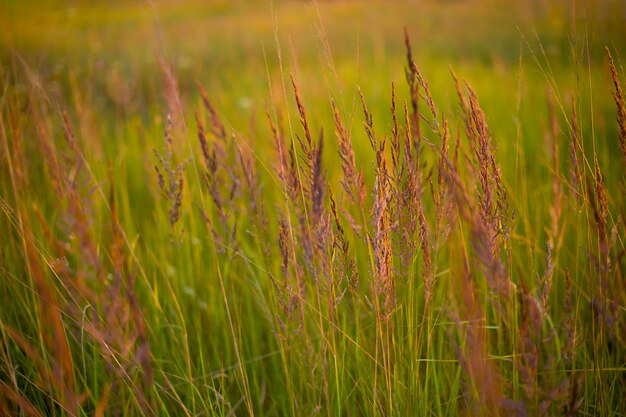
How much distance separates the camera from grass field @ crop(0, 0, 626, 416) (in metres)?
0.92

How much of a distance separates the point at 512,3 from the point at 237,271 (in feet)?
33.3

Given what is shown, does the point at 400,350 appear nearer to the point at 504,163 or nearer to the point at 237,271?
the point at 237,271

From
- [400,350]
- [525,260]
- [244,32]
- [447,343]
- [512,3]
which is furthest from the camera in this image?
[512,3]

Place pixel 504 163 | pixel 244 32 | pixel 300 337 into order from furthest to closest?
pixel 244 32
pixel 504 163
pixel 300 337

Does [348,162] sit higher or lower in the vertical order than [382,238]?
higher

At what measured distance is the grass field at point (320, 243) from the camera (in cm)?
92

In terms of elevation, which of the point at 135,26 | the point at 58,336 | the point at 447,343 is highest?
the point at 135,26

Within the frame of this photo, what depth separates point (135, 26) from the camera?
9.88 metres

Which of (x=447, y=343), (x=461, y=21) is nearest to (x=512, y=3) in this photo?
(x=461, y=21)

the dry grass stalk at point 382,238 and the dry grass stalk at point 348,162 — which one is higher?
the dry grass stalk at point 348,162

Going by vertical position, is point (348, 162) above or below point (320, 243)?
above

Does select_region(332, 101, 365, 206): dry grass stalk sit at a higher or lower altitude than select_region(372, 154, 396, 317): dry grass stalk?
higher

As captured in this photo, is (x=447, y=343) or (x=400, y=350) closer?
(x=400, y=350)

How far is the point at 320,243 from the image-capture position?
0.94m
